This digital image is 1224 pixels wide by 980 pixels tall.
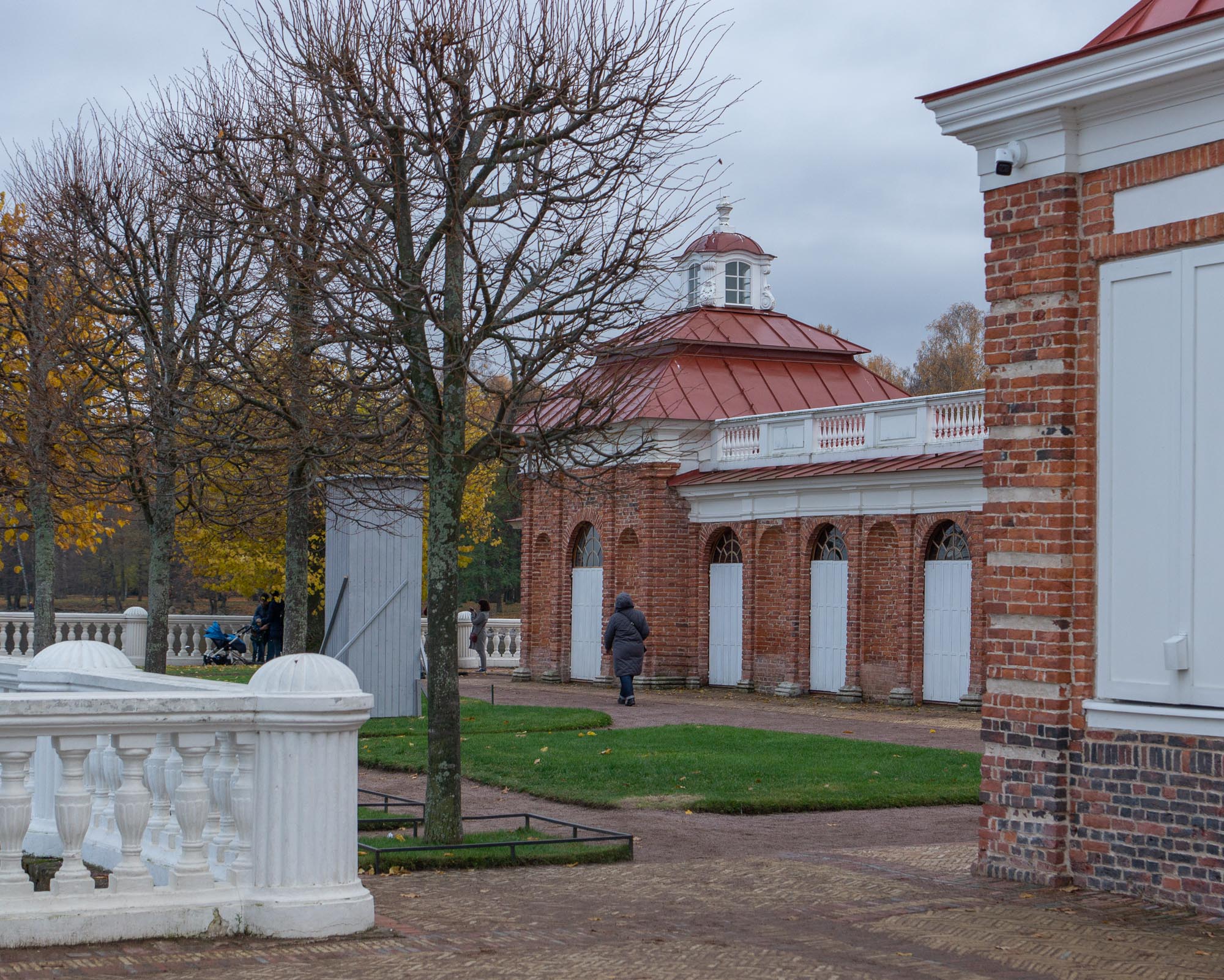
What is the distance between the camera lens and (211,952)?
21.7ft

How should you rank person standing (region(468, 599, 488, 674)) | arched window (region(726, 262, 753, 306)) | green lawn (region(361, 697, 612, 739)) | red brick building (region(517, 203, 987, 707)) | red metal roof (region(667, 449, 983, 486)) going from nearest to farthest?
green lawn (region(361, 697, 612, 739)) < red metal roof (region(667, 449, 983, 486)) < red brick building (region(517, 203, 987, 707)) < person standing (region(468, 599, 488, 674)) < arched window (region(726, 262, 753, 306))

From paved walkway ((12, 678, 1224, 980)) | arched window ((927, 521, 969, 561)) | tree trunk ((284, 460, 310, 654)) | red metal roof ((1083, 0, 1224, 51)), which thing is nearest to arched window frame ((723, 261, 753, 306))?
arched window ((927, 521, 969, 561))

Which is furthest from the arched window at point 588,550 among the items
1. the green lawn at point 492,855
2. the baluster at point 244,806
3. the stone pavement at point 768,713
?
the baluster at point 244,806

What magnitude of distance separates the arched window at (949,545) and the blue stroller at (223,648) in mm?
17371

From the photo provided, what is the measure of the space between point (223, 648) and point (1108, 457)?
29.6 meters

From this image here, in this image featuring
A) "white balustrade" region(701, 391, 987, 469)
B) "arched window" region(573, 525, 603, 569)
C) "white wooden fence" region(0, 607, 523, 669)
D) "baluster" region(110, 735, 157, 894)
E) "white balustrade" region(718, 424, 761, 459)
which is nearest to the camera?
"baluster" region(110, 735, 157, 894)

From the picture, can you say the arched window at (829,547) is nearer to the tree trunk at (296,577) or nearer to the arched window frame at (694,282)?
the arched window frame at (694,282)

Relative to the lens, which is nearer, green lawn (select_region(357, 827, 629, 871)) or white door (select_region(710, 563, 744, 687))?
green lawn (select_region(357, 827, 629, 871))

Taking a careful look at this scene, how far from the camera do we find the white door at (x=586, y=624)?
1233 inches

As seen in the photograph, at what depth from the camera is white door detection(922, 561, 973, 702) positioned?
2384cm

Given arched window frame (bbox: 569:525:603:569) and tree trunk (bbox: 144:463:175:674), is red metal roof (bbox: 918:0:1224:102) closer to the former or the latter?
tree trunk (bbox: 144:463:175:674)

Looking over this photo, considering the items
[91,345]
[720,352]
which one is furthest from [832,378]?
[91,345]

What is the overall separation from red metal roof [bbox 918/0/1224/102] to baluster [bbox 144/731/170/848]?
6182mm

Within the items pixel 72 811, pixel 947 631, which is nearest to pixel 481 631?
pixel 947 631
